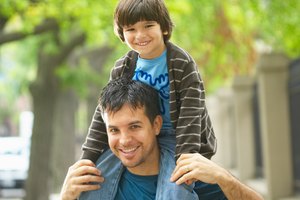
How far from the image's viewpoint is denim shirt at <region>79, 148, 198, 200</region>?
3.76 metres

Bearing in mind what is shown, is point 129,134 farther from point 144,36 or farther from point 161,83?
point 144,36

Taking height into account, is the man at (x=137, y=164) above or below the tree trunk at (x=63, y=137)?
below

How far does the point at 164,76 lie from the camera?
397 cm

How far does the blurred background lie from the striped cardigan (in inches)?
343

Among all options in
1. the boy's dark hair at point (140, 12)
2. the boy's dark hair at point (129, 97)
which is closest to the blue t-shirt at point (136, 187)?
the boy's dark hair at point (129, 97)

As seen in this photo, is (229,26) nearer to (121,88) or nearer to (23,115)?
(121,88)

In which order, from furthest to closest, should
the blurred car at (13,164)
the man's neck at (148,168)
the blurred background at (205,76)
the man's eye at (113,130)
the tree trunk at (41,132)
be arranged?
the blurred car at (13,164), the tree trunk at (41,132), the blurred background at (205,76), the man's neck at (148,168), the man's eye at (113,130)

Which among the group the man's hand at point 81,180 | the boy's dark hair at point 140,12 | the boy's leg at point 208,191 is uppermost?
the boy's dark hair at point 140,12

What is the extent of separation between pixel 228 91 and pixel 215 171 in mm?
19024

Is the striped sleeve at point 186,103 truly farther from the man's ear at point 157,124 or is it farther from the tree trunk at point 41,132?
the tree trunk at point 41,132

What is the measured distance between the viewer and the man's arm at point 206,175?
12.2ft

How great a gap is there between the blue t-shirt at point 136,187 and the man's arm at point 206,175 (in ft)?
0.91

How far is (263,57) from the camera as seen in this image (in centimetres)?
1405

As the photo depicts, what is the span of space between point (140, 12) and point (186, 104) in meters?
0.55
